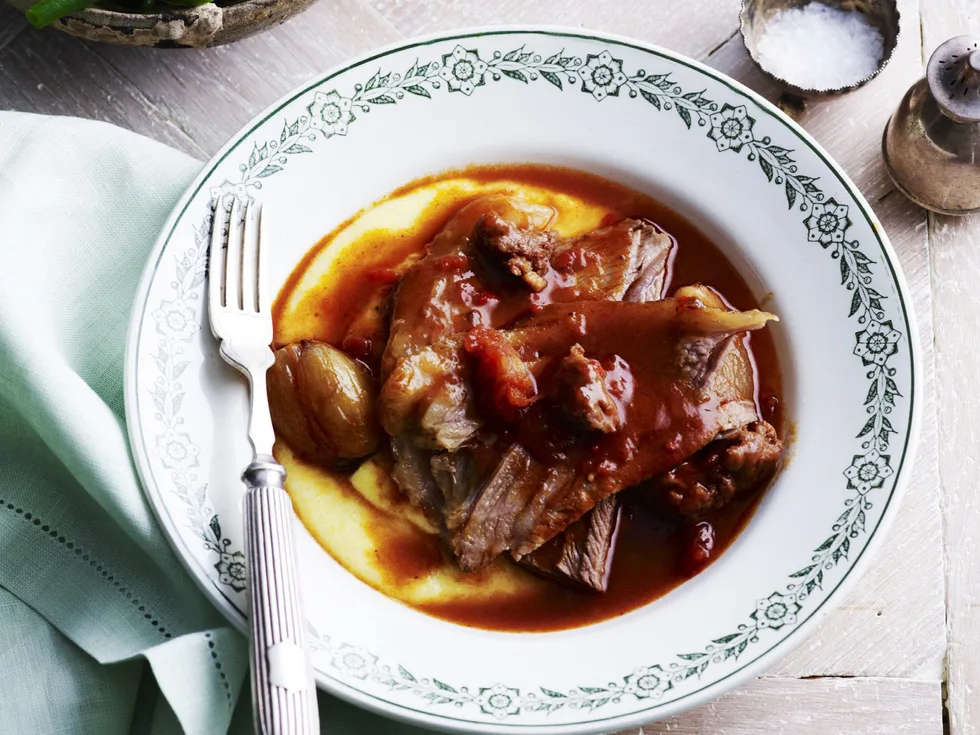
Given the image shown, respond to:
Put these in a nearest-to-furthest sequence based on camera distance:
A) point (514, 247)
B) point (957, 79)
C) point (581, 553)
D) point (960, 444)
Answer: point (581, 553)
point (514, 247)
point (957, 79)
point (960, 444)

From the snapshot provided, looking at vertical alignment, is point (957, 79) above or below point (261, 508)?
below

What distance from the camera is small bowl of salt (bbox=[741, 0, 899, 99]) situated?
4.45 metres

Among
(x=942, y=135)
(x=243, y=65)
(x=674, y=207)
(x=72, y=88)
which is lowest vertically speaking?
(x=942, y=135)

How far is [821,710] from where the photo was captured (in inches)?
155

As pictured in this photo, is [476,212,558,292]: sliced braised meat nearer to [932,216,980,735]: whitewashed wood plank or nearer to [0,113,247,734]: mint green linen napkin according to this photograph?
[0,113,247,734]: mint green linen napkin

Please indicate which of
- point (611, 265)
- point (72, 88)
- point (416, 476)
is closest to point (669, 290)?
point (611, 265)

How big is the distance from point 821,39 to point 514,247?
74.5 inches

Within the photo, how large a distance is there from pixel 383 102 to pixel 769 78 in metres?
1.68

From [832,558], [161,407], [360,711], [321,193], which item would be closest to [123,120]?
[321,193]

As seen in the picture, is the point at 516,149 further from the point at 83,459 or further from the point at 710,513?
the point at 83,459

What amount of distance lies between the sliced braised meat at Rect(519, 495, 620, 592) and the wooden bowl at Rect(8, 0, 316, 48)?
7.53 feet

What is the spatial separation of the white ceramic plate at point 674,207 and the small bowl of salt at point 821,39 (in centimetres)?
65

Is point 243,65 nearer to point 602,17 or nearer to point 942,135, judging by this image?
point 602,17

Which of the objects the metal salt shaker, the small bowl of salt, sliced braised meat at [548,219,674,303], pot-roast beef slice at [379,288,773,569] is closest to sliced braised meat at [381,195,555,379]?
pot-roast beef slice at [379,288,773,569]
